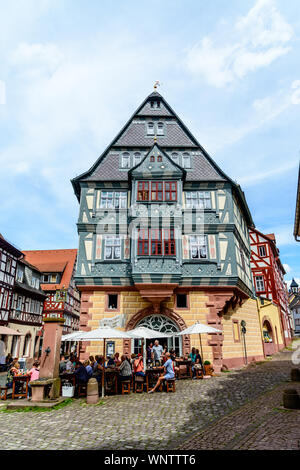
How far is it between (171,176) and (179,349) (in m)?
10.6

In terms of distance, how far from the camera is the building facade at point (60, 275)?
44.4 meters

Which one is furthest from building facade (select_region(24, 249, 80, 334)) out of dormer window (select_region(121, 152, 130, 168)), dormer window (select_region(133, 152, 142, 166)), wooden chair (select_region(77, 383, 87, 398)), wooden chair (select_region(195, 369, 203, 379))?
wooden chair (select_region(77, 383, 87, 398))

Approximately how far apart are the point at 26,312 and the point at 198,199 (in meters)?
23.9

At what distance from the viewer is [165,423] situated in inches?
337

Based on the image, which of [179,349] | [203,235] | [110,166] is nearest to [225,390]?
[179,349]

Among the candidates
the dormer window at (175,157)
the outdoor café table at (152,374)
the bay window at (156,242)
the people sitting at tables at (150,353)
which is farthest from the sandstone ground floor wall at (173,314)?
the dormer window at (175,157)

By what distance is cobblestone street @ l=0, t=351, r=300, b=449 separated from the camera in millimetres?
6961

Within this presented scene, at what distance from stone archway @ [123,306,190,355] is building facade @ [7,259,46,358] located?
1657 centimetres

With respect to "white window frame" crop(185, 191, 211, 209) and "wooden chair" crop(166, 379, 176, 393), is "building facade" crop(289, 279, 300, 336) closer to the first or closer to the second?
"white window frame" crop(185, 191, 211, 209)

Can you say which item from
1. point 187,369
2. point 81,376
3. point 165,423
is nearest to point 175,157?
point 187,369

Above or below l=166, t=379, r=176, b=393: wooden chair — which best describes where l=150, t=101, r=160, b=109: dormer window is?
above

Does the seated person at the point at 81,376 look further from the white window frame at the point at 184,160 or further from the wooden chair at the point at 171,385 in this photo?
the white window frame at the point at 184,160
